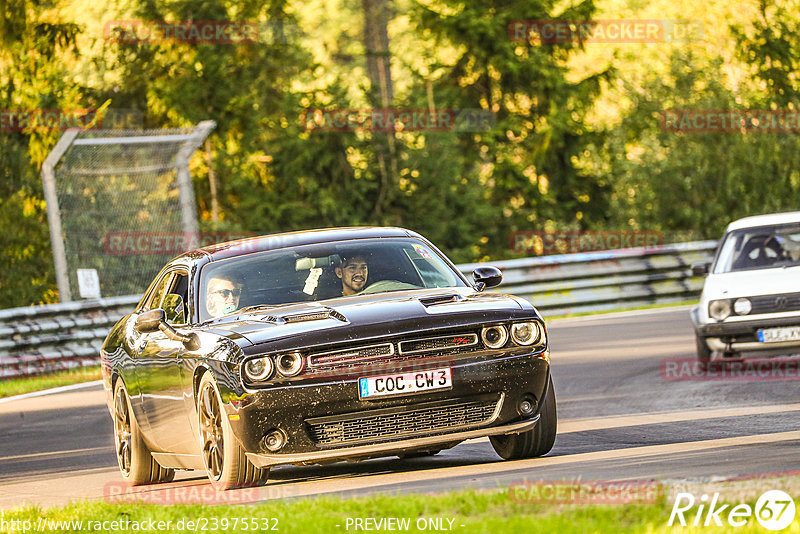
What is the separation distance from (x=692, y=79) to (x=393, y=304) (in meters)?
29.7

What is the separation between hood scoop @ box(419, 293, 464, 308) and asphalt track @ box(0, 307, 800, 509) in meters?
0.97

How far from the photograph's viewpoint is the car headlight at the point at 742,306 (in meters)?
13.8

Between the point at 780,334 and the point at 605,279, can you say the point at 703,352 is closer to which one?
the point at 780,334

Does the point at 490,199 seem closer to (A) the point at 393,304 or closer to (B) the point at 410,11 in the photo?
(B) the point at 410,11

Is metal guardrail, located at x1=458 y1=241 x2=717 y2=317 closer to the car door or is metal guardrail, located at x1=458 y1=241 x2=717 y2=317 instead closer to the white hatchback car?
the white hatchback car

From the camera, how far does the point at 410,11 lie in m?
38.5

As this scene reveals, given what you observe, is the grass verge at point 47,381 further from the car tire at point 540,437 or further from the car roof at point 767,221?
the car tire at point 540,437

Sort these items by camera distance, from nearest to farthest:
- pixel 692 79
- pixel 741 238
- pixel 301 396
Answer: pixel 301 396, pixel 741 238, pixel 692 79

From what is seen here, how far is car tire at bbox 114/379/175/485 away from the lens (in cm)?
984

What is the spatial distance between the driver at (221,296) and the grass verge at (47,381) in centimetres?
900

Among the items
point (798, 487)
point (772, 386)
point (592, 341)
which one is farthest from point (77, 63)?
point (798, 487)

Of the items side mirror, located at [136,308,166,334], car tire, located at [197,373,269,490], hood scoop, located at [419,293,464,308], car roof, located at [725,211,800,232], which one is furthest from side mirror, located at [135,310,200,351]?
car roof, located at [725,211,800,232]

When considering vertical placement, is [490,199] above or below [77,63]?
below

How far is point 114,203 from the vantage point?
22.2 meters
